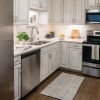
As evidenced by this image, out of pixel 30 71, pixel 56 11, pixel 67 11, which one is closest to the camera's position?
pixel 30 71

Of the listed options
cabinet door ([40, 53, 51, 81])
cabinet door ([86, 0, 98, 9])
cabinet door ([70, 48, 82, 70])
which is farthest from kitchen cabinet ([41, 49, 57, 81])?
cabinet door ([86, 0, 98, 9])

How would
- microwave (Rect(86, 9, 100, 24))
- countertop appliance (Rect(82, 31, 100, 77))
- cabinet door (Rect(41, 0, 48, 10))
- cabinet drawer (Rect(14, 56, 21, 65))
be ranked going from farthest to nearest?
microwave (Rect(86, 9, 100, 24)) → cabinet door (Rect(41, 0, 48, 10)) → countertop appliance (Rect(82, 31, 100, 77)) → cabinet drawer (Rect(14, 56, 21, 65))

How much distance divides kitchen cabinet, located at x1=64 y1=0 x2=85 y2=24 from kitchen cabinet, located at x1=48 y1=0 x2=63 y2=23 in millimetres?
154

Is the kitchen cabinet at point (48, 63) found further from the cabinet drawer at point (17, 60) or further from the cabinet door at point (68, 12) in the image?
the cabinet door at point (68, 12)

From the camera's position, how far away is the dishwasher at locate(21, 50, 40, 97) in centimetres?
289

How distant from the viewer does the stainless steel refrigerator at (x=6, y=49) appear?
1481 millimetres

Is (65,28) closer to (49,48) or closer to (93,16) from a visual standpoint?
(93,16)

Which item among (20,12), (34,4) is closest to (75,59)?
(34,4)

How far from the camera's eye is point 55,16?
4.93 meters

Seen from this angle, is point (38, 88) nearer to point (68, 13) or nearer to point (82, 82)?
point (82, 82)

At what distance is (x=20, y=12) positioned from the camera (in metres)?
3.23

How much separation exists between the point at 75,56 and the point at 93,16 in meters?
1.23

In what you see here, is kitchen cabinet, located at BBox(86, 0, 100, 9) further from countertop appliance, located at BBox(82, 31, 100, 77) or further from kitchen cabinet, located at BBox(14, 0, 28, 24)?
kitchen cabinet, located at BBox(14, 0, 28, 24)

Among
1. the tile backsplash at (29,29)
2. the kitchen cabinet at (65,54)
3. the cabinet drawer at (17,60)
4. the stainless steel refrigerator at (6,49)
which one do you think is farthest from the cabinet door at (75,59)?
the stainless steel refrigerator at (6,49)
